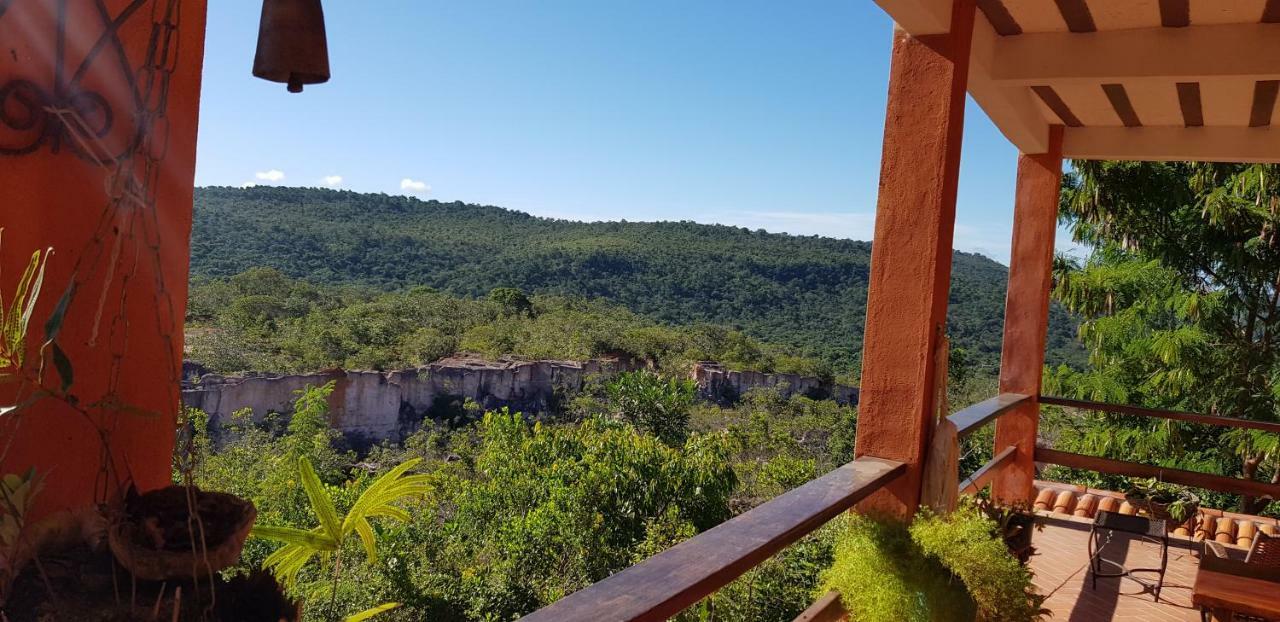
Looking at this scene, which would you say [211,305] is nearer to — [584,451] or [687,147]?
[584,451]

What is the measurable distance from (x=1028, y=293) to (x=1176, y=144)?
906 millimetres

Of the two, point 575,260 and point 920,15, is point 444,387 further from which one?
point 920,15

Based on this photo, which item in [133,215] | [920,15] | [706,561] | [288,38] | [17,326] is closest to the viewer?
[17,326]

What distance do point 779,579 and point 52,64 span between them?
20.2ft

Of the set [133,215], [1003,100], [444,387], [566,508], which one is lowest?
[444,387]

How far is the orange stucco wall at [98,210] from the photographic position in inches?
31.4

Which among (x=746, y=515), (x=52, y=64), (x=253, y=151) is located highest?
(x=253, y=151)

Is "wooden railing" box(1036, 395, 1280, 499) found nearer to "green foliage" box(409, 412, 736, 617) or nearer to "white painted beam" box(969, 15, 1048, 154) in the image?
"white painted beam" box(969, 15, 1048, 154)

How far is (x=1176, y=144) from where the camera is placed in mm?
3959

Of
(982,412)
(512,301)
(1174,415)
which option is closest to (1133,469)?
(1174,415)

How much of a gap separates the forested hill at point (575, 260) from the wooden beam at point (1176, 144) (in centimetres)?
2201

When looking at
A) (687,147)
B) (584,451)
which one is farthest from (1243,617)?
(687,147)

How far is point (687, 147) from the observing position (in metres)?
36.0

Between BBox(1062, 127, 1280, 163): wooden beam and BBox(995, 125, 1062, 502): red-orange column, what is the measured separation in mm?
168
